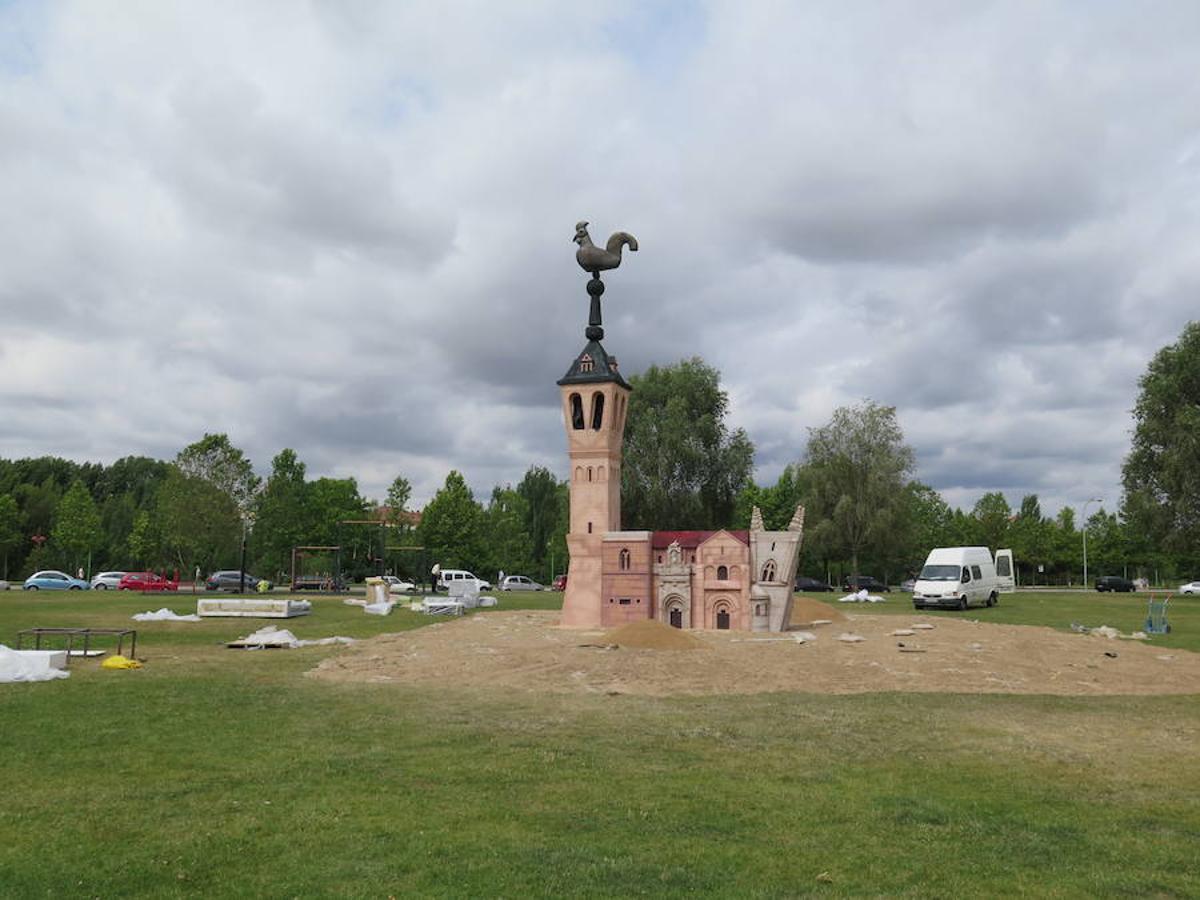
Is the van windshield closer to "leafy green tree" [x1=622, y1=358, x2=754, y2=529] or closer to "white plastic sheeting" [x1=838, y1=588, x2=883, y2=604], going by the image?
"white plastic sheeting" [x1=838, y1=588, x2=883, y2=604]

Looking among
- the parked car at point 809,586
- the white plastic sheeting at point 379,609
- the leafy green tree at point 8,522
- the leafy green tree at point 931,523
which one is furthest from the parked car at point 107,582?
the leafy green tree at point 931,523

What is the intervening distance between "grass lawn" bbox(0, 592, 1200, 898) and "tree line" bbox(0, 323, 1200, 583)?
45325 mm

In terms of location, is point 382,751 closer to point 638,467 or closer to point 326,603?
point 326,603

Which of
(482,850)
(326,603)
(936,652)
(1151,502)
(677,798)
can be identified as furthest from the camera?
(1151,502)

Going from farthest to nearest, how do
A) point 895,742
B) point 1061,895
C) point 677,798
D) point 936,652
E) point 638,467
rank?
point 638,467
point 936,652
point 895,742
point 677,798
point 1061,895

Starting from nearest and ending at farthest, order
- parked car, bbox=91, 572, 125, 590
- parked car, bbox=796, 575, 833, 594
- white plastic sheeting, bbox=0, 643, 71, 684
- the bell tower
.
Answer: white plastic sheeting, bbox=0, 643, 71, 684, the bell tower, parked car, bbox=91, 572, 125, 590, parked car, bbox=796, 575, 833, 594

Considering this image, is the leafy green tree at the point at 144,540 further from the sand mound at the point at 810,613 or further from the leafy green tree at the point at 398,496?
the sand mound at the point at 810,613

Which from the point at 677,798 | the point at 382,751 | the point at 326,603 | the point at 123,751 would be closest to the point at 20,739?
the point at 123,751

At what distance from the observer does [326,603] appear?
49.1 meters

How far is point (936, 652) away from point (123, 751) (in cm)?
2277

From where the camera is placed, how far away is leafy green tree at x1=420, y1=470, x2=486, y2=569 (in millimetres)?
74750

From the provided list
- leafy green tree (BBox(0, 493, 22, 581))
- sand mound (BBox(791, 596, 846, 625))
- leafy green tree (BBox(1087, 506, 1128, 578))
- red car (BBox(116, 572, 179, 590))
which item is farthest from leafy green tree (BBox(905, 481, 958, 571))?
leafy green tree (BBox(0, 493, 22, 581))

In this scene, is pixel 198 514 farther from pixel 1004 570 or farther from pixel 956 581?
pixel 1004 570

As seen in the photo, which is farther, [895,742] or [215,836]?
[895,742]
